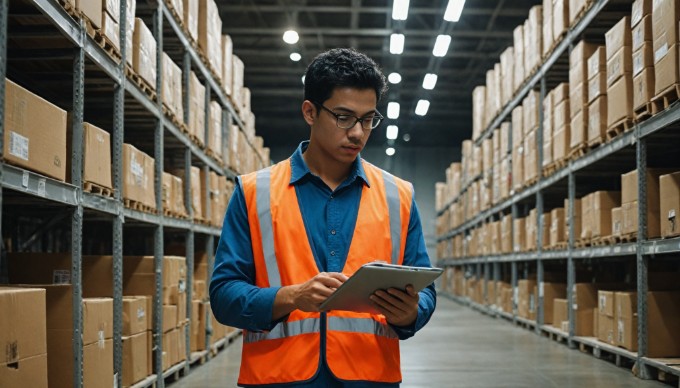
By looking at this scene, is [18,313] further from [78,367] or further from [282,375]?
[282,375]

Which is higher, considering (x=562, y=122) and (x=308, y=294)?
(x=562, y=122)

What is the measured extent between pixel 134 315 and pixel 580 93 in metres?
5.20

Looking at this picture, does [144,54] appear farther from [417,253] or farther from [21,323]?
[417,253]

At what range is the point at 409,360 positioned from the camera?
801cm

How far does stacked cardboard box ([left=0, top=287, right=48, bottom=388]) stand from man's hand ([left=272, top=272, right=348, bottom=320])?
5.62 feet

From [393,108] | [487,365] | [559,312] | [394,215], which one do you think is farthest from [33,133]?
[393,108]

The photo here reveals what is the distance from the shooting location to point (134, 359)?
5445 millimetres

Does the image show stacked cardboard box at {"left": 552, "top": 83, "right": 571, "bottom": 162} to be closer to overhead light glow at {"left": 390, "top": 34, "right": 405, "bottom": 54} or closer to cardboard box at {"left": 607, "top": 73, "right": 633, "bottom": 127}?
cardboard box at {"left": 607, "top": 73, "right": 633, "bottom": 127}

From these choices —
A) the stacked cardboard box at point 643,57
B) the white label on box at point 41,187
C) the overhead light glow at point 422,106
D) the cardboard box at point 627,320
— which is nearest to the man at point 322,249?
the white label on box at point 41,187

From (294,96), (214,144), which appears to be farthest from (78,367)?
(294,96)

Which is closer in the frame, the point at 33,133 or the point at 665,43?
the point at 33,133

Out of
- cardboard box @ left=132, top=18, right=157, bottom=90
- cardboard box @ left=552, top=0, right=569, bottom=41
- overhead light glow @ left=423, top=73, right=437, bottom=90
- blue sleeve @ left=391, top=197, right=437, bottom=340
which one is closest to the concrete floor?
cardboard box @ left=132, top=18, right=157, bottom=90

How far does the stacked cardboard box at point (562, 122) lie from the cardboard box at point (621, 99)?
5.54 feet

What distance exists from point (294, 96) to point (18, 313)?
2071 cm
